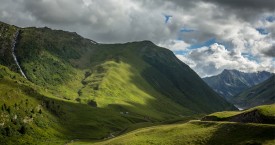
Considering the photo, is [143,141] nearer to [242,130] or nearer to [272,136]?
[242,130]

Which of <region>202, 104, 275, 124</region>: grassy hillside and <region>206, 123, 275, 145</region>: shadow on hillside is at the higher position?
<region>202, 104, 275, 124</region>: grassy hillside

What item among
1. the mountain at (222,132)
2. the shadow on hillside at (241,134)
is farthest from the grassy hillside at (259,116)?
the shadow on hillside at (241,134)

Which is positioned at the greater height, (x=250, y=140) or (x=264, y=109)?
(x=264, y=109)

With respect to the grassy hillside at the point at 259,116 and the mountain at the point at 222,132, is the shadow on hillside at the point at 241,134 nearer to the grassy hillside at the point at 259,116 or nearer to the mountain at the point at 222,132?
the mountain at the point at 222,132

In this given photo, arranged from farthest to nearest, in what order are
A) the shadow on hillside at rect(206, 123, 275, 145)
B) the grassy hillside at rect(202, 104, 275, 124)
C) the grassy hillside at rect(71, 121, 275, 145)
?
the grassy hillside at rect(202, 104, 275, 124) → the grassy hillside at rect(71, 121, 275, 145) → the shadow on hillside at rect(206, 123, 275, 145)

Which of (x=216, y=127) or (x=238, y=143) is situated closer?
(x=238, y=143)

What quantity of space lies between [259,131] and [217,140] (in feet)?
39.4

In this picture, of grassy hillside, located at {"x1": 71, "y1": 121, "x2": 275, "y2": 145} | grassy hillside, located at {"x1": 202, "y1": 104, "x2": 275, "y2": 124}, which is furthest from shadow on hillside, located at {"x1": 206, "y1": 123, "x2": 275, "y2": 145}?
grassy hillside, located at {"x1": 202, "y1": 104, "x2": 275, "y2": 124}

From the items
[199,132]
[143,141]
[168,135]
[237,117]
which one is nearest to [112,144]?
[143,141]

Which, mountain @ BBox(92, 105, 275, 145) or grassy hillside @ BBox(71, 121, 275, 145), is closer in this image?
grassy hillside @ BBox(71, 121, 275, 145)

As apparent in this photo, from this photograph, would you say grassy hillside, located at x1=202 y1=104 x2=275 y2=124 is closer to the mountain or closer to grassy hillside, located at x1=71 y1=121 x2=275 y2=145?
the mountain

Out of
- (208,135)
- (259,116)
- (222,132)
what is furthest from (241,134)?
(259,116)

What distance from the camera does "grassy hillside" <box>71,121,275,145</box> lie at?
92375mm

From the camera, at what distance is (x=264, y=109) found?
103812mm
